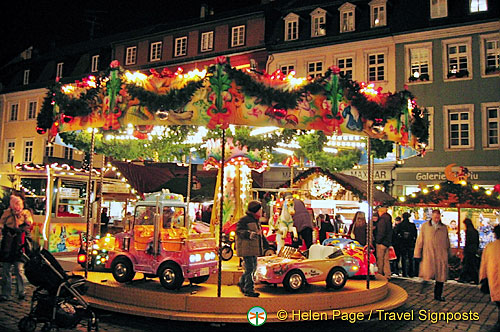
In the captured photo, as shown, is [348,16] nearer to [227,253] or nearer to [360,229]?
[360,229]

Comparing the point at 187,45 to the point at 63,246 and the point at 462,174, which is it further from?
the point at 462,174

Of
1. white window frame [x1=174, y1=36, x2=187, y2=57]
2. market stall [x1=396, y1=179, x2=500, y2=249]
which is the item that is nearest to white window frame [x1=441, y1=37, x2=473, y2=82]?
market stall [x1=396, y1=179, x2=500, y2=249]

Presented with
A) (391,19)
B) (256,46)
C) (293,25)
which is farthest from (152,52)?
(391,19)

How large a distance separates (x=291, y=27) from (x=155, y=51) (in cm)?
894

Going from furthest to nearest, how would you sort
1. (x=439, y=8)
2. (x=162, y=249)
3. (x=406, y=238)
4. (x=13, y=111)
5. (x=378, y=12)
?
1. (x=13, y=111)
2. (x=378, y=12)
3. (x=439, y=8)
4. (x=406, y=238)
5. (x=162, y=249)

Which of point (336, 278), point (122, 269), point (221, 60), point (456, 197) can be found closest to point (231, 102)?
point (221, 60)

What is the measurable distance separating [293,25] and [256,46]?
7.40 feet

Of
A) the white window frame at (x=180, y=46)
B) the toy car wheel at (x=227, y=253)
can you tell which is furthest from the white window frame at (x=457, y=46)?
the toy car wheel at (x=227, y=253)

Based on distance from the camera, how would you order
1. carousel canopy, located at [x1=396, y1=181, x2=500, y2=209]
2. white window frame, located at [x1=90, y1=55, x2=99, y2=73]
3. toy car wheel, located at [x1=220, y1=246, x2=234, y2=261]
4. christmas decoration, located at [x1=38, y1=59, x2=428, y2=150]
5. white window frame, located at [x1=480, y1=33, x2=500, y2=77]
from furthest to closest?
white window frame, located at [x1=90, y1=55, x2=99, y2=73], white window frame, located at [x1=480, y1=33, x2=500, y2=77], carousel canopy, located at [x1=396, y1=181, x2=500, y2=209], toy car wheel, located at [x1=220, y1=246, x2=234, y2=261], christmas decoration, located at [x1=38, y1=59, x2=428, y2=150]

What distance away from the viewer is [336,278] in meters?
9.01

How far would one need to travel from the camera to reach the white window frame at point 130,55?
30.3 metres

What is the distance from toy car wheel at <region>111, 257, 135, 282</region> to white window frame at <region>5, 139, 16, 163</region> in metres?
31.1

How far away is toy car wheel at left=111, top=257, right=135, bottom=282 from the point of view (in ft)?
28.8

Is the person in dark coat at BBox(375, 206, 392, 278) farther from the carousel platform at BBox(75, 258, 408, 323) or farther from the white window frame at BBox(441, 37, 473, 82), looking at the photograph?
the white window frame at BBox(441, 37, 473, 82)
